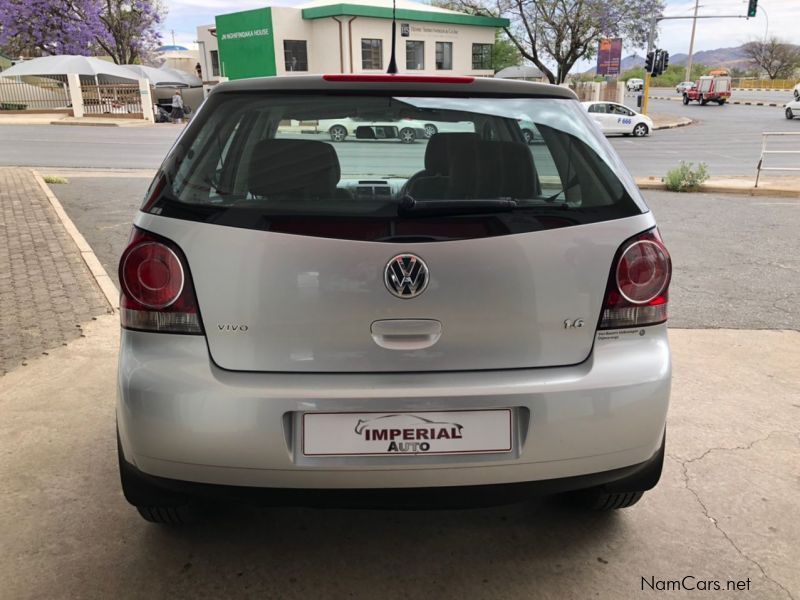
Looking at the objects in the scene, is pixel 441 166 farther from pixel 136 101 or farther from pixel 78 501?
pixel 136 101

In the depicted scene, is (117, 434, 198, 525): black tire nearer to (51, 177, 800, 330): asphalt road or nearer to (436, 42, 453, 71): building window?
(51, 177, 800, 330): asphalt road

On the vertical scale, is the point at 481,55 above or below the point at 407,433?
above

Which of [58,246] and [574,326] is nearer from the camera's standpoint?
[574,326]

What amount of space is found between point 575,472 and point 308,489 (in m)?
0.78

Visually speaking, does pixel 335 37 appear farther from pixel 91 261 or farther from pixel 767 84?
pixel 767 84

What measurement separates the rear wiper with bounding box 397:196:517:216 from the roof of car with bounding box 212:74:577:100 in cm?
39

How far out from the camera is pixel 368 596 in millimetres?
2197

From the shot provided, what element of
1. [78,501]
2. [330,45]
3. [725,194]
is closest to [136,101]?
[330,45]

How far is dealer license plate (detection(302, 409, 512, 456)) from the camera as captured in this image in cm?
193

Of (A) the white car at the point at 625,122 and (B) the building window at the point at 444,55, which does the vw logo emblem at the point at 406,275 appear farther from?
(B) the building window at the point at 444,55

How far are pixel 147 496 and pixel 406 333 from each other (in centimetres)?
103

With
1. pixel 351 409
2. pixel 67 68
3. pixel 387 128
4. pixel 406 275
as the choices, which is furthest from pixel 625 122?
pixel 67 68

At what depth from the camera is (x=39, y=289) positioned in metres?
5.46

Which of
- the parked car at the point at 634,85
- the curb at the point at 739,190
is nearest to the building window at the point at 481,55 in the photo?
the parked car at the point at 634,85
